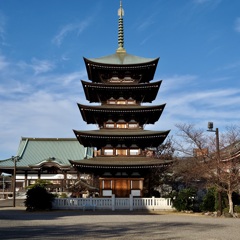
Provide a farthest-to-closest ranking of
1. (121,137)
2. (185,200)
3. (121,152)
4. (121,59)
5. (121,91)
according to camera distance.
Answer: (121,59) → (121,91) → (121,152) → (121,137) → (185,200)


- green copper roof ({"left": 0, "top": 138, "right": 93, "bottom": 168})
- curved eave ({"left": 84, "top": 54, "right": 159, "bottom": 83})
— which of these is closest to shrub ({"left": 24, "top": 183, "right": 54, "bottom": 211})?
curved eave ({"left": 84, "top": 54, "right": 159, "bottom": 83})

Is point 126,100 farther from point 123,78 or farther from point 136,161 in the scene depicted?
point 136,161

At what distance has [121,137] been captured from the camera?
32594mm

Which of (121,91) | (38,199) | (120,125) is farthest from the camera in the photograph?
(121,91)

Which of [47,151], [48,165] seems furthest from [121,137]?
[47,151]

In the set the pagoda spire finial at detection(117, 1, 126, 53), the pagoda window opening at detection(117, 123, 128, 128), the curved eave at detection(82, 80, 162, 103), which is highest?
the pagoda spire finial at detection(117, 1, 126, 53)

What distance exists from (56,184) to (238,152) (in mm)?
31028

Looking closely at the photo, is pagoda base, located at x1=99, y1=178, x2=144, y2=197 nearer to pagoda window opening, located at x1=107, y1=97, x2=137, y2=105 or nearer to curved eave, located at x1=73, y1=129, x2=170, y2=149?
curved eave, located at x1=73, y1=129, x2=170, y2=149

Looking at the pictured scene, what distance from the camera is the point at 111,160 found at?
33031mm

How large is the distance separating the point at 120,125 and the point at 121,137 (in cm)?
266

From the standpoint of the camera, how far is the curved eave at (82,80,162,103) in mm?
34375

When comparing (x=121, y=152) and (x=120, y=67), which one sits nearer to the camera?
(x=121, y=152)

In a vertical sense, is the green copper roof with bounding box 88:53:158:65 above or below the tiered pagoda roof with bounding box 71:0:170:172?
above

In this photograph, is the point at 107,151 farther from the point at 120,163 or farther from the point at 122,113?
the point at 122,113
